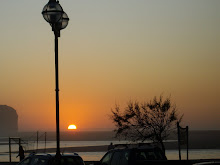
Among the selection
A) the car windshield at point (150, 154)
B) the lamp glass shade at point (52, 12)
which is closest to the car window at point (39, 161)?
the car windshield at point (150, 154)

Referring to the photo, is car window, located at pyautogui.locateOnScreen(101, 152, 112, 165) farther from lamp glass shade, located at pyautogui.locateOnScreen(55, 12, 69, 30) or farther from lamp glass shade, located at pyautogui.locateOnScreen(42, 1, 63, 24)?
lamp glass shade, located at pyautogui.locateOnScreen(42, 1, 63, 24)

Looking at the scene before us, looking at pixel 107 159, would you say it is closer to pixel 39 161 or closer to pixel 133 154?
pixel 133 154

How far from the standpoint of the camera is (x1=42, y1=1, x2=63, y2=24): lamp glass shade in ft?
44.4

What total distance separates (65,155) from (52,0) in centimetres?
696

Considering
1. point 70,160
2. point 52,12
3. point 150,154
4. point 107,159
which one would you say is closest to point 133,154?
point 150,154

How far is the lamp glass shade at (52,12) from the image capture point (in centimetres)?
1354

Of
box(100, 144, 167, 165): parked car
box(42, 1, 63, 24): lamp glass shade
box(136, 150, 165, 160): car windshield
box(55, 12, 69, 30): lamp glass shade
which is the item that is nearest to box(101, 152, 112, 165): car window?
box(100, 144, 167, 165): parked car

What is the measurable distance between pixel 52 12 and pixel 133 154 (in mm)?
6694

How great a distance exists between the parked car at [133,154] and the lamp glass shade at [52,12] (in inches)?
251

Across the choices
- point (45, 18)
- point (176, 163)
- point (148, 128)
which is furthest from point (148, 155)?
point (148, 128)

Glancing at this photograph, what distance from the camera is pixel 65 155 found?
18.9m

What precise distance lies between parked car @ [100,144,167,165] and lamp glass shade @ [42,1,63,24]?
637 centimetres

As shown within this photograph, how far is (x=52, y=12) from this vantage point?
1354 centimetres

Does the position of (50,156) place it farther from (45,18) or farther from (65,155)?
(45,18)
